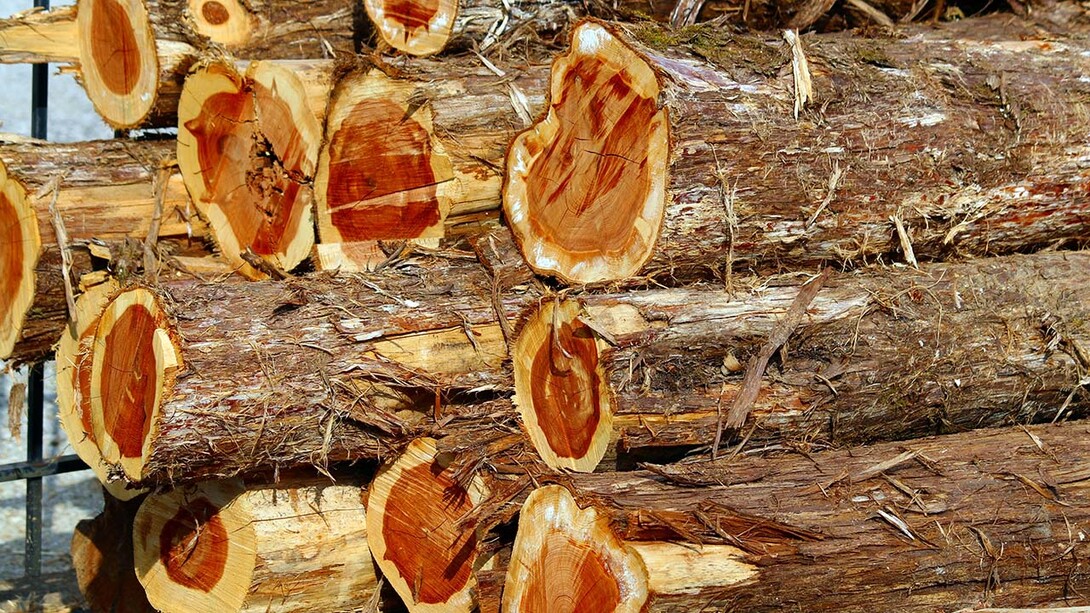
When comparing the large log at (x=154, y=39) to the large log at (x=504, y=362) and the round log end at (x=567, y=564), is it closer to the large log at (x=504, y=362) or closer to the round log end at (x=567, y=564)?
the large log at (x=504, y=362)

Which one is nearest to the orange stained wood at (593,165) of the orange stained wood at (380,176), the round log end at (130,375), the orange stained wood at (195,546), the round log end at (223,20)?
the orange stained wood at (380,176)

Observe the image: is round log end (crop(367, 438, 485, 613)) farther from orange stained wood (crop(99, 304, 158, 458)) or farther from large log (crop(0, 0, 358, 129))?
large log (crop(0, 0, 358, 129))

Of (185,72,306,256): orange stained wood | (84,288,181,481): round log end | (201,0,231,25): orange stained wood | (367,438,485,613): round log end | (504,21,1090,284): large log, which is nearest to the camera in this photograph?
(84,288,181,481): round log end

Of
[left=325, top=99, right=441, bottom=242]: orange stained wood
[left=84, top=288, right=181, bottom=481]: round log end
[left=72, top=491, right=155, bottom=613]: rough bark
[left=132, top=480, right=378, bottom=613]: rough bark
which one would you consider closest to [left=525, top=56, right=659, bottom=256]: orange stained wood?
[left=325, top=99, right=441, bottom=242]: orange stained wood

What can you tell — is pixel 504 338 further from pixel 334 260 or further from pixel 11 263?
pixel 11 263

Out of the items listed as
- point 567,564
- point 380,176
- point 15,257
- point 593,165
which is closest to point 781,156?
point 593,165

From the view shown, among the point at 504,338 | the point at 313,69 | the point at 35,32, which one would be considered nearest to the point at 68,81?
the point at 35,32
